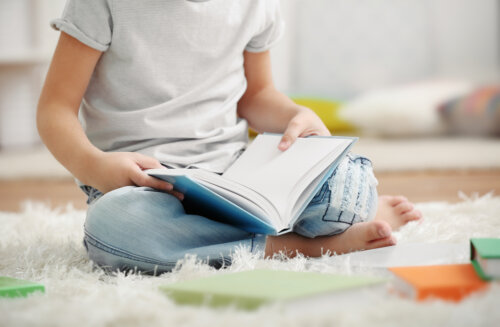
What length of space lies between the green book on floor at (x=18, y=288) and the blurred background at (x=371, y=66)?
1846mm

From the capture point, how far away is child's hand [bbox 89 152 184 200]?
800mm

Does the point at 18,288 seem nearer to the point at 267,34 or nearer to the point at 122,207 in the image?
the point at 122,207

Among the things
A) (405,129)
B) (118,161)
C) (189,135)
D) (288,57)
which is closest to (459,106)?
(405,129)

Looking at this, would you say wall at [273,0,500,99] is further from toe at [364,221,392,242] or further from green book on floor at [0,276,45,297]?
green book on floor at [0,276,45,297]

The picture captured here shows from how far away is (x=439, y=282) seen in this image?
23.3 inches

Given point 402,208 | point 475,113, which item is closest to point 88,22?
point 402,208

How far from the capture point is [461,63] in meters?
2.75

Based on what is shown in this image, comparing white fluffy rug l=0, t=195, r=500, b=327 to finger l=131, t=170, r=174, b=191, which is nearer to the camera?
white fluffy rug l=0, t=195, r=500, b=327

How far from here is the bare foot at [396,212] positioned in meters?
1.04

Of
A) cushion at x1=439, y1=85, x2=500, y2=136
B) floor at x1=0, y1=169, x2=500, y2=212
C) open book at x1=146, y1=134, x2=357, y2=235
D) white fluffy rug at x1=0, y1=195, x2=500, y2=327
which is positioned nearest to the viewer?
white fluffy rug at x1=0, y1=195, x2=500, y2=327

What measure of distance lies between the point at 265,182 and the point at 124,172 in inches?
6.9

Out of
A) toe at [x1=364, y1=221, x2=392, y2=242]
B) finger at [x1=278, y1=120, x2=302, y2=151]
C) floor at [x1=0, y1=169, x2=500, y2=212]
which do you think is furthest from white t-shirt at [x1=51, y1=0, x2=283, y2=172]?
floor at [x1=0, y1=169, x2=500, y2=212]

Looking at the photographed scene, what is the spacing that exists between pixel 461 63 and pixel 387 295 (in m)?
2.36

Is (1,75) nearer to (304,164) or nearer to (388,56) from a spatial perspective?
(388,56)
